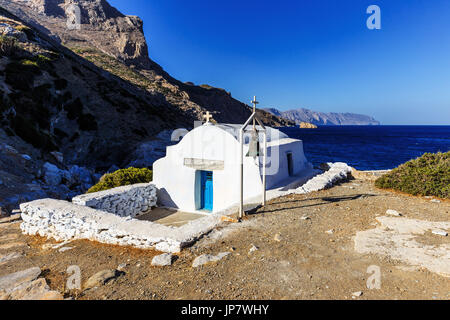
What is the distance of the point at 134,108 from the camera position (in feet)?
117

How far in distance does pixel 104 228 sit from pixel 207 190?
594 centimetres

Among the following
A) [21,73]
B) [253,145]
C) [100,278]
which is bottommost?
[100,278]

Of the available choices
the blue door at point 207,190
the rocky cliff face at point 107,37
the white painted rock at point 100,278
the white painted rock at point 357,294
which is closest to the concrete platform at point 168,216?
the blue door at point 207,190

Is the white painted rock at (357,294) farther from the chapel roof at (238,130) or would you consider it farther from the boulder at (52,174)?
the boulder at (52,174)

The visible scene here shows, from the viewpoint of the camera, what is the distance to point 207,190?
12078 millimetres

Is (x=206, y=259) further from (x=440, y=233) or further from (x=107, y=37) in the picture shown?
(x=107, y=37)

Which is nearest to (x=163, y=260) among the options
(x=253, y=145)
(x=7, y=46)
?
(x=253, y=145)

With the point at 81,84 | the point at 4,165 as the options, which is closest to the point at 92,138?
the point at 81,84

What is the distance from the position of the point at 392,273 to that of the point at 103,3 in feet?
319

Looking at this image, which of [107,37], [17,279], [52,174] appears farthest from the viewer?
[107,37]

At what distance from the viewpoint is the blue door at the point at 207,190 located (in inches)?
472

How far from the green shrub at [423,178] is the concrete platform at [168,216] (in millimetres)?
8728
